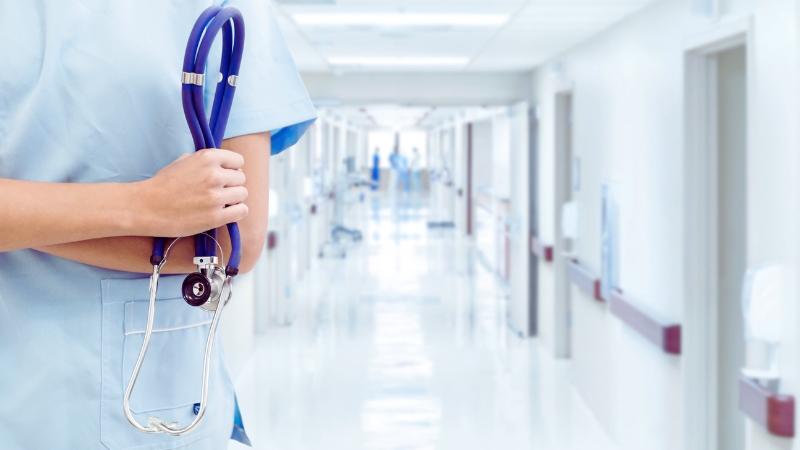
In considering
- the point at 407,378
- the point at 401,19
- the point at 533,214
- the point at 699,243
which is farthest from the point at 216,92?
the point at 533,214

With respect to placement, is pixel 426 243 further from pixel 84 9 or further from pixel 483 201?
pixel 84 9

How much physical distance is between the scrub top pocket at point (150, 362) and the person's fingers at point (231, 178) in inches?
4.2

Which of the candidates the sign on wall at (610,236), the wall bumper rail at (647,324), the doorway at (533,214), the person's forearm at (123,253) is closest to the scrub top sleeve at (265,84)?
the person's forearm at (123,253)

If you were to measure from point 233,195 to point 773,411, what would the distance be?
6.57 feet

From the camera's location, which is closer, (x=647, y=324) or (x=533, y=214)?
(x=647, y=324)

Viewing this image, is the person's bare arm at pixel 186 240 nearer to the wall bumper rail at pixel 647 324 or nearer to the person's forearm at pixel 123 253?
the person's forearm at pixel 123 253

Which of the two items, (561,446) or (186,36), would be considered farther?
(561,446)

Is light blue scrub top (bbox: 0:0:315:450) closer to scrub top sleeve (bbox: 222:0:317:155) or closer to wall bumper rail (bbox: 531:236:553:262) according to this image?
scrub top sleeve (bbox: 222:0:317:155)

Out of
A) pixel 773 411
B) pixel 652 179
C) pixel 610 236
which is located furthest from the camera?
pixel 610 236

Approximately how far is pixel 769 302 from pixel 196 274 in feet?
6.64

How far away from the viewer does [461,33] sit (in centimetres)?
470

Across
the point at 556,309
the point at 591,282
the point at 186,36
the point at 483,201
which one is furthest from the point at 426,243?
the point at 186,36

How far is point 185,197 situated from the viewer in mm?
663

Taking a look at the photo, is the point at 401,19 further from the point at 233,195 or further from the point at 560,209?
the point at 233,195
